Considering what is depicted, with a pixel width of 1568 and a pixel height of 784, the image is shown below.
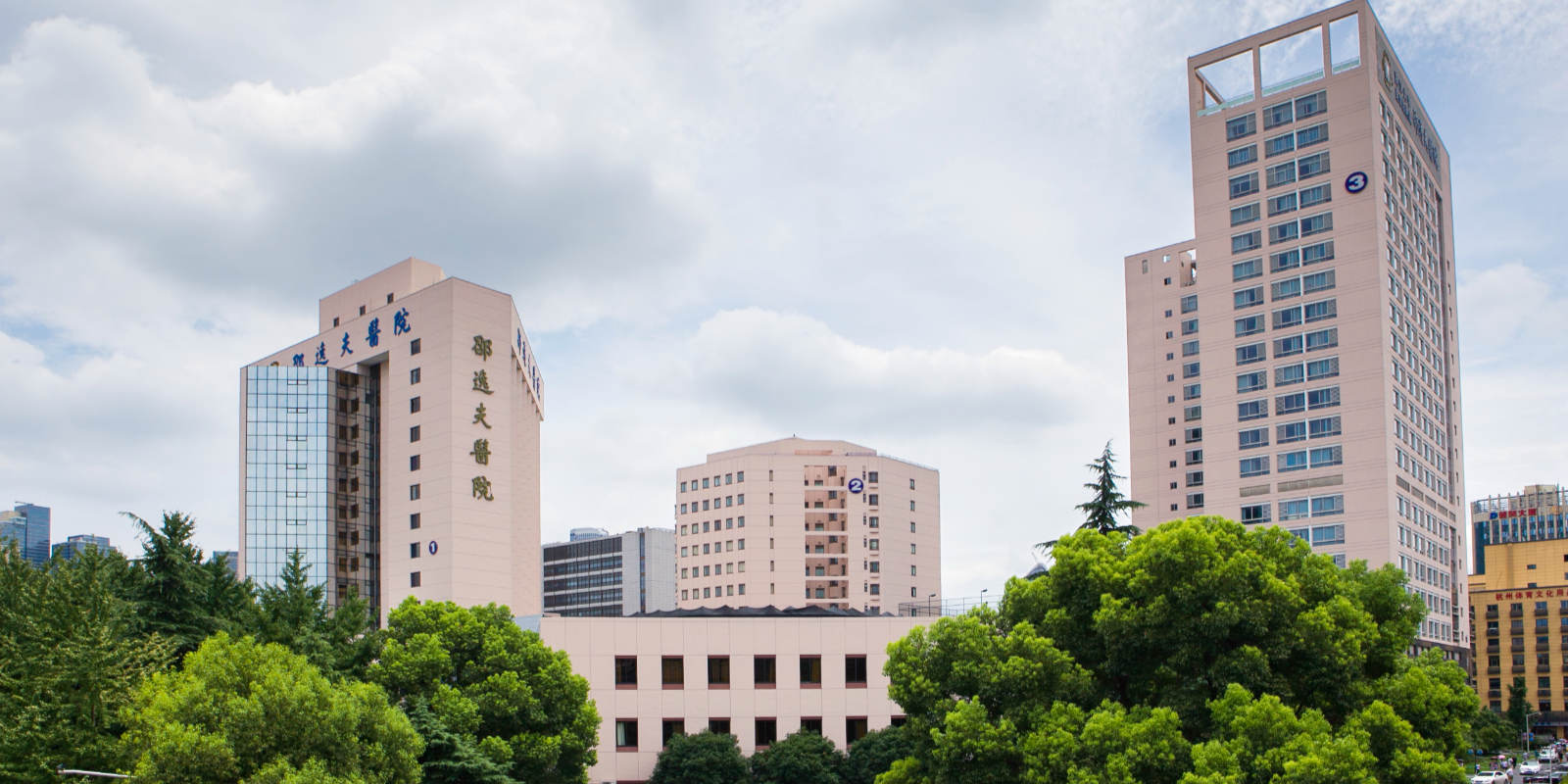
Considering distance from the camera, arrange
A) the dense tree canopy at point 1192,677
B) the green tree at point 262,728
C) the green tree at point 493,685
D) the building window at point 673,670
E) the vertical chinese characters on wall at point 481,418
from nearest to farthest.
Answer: the dense tree canopy at point 1192,677 < the green tree at point 262,728 < the green tree at point 493,685 < the building window at point 673,670 < the vertical chinese characters on wall at point 481,418

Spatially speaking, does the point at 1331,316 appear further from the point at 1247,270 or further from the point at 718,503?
the point at 718,503

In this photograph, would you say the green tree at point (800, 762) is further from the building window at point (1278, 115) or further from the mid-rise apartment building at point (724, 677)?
the building window at point (1278, 115)

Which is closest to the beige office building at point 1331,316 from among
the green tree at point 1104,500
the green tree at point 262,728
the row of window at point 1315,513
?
the row of window at point 1315,513

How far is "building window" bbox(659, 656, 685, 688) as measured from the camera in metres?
55.1

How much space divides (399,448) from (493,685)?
126ft

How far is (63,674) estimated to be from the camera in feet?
109

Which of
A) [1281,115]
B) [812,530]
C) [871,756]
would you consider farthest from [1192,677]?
[812,530]

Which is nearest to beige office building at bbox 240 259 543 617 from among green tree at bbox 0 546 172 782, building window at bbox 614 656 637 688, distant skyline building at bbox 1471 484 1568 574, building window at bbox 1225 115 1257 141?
building window at bbox 614 656 637 688

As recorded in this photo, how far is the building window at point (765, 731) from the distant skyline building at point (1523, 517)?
154113 millimetres

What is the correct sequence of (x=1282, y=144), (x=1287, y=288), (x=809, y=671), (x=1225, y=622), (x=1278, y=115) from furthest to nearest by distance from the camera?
(x=1278, y=115) < (x=1282, y=144) < (x=1287, y=288) < (x=809, y=671) < (x=1225, y=622)

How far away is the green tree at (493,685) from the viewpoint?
1577 inches

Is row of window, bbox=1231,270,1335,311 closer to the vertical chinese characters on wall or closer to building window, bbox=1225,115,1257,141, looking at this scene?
building window, bbox=1225,115,1257,141

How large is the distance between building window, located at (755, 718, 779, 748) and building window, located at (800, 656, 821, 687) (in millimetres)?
2227

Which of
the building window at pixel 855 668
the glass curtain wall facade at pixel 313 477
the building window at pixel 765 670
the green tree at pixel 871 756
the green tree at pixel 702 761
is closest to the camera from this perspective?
the green tree at pixel 702 761
